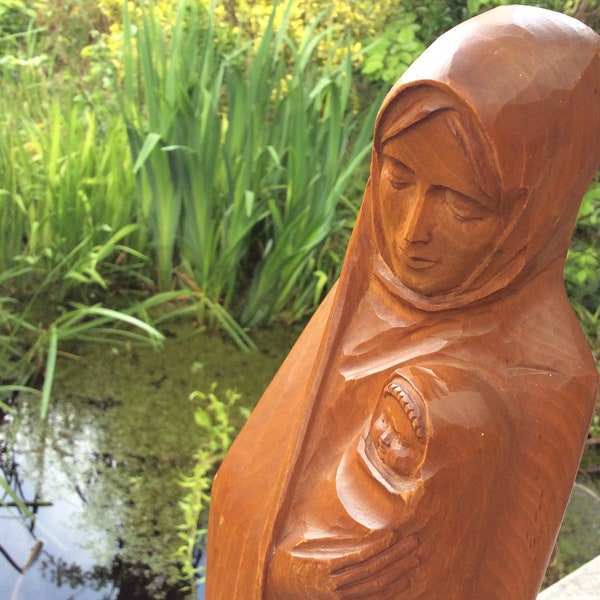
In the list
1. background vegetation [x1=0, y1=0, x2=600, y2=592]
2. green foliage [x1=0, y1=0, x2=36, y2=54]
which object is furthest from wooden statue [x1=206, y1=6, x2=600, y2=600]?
green foliage [x1=0, y1=0, x2=36, y2=54]

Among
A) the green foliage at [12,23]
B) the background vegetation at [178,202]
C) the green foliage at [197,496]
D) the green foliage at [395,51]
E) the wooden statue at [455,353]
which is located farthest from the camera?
the green foliage at [12,23]

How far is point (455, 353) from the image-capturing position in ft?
2.90

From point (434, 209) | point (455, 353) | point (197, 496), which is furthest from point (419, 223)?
point (197, 496)

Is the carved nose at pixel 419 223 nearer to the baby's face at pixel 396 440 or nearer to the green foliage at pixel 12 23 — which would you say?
the baby's face at pixel 396 440

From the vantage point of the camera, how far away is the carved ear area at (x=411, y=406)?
835mm

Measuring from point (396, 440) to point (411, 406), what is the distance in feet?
0.16

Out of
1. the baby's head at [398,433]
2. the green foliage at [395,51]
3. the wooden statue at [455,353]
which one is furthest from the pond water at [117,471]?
the baby's head at [398,433]

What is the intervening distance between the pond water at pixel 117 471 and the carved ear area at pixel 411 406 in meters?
1.32

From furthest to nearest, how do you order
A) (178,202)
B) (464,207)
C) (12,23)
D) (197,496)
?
(12,23), (178,202), (197,496), (464,207)

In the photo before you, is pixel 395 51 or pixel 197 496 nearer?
pixel 197 496

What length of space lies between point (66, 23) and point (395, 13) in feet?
6.17

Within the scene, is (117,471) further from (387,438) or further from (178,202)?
(387,438)

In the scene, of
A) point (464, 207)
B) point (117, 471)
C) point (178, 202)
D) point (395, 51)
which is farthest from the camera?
point (395, 51)

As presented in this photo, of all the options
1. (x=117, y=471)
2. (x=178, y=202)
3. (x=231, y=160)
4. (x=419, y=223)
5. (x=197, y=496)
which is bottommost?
(x=117, y=471)
